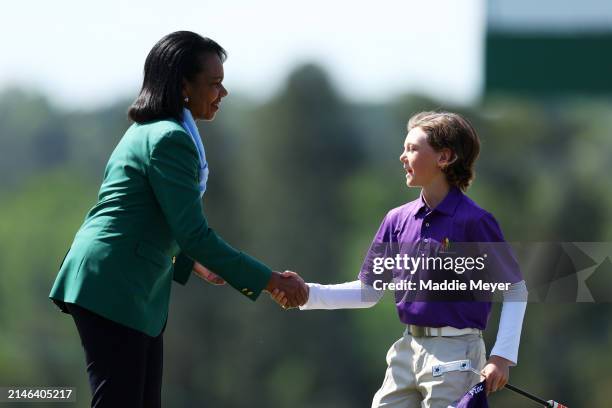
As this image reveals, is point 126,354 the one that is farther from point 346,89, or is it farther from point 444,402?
point 346,89

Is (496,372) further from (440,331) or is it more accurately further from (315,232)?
(315,232)

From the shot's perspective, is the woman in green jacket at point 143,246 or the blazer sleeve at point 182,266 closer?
the woman in green jacket at point 143,246

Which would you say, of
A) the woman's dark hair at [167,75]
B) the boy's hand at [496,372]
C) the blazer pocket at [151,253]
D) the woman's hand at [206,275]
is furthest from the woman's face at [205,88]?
the boy's hand at [496,372]

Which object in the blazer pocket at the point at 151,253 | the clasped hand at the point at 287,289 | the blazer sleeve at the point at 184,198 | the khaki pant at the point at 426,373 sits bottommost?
the khaki pant at the point at 426,373

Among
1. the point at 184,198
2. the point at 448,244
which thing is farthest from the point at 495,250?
the point at 184,198

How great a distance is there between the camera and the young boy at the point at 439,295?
2998mm

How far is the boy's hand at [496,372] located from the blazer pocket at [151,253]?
89cm

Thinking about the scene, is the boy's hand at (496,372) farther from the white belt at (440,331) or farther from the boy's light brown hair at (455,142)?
the boy's light brown hair at (455,142)

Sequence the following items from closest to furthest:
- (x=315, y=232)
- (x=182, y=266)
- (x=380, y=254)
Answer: (x=380, y=254)
(x=182, y=266)
(x=315, y=232)

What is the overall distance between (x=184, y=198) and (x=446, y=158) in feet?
2.58

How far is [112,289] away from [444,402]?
3.01 feet

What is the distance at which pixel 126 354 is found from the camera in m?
2.86

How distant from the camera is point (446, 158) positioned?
10.5 ft

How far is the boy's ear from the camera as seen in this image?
320 cm
